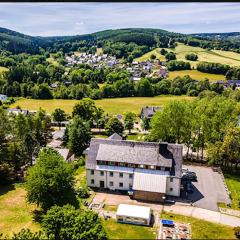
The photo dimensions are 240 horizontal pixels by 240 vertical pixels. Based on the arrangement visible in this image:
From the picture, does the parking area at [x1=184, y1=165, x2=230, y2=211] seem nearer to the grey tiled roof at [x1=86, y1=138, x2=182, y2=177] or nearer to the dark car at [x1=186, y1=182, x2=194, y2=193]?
the dark car at [x1=186, y1=182, x2=194, y2=193]

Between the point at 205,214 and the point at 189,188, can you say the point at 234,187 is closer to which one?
the point at 189,188

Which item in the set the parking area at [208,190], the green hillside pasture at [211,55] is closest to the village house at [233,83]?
the green hillside pasture at [211,55]

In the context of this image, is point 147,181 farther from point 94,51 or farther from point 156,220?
point 94,51

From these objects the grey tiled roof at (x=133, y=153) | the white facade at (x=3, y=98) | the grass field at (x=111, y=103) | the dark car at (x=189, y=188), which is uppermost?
the grey tiled roof at (x=133, y=153)

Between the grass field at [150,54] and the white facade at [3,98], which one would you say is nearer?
the white facade at [3,98]

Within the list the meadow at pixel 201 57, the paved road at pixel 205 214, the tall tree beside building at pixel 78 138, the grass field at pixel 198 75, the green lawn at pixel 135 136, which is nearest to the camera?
the paved road at pixel 205 214

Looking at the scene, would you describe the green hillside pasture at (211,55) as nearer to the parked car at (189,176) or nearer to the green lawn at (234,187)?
the green lawn at (234,187)

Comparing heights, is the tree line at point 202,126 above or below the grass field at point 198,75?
above

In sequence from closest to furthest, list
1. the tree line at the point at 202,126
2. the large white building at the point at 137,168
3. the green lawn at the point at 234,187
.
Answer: the green lawn at the point at 234,187 → the large white building at the point at 137,168 → the tree line at the point at 202,126
